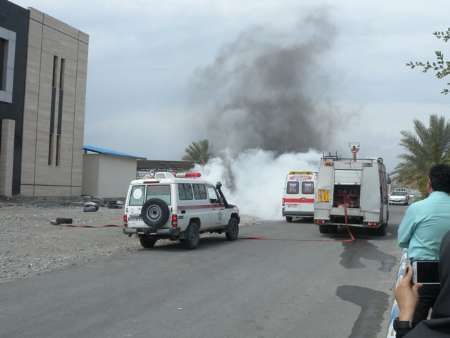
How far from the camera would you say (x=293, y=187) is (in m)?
25.2

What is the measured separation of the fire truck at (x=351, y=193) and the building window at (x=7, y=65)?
1878 centimetres

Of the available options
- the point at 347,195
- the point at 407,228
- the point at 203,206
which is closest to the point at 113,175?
the point at 347,195

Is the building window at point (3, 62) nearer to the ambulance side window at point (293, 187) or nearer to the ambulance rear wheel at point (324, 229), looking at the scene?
the ambulance side window at point (293, 187)

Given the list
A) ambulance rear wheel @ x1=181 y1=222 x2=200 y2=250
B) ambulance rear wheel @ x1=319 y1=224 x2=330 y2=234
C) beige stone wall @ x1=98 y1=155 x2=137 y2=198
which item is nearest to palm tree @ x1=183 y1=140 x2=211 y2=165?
beige stone wall @ x1=98 y1=155 x2=137 y2=198

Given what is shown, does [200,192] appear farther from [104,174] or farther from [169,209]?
[104,174]

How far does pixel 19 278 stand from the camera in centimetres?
941

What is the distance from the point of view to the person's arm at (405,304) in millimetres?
2770

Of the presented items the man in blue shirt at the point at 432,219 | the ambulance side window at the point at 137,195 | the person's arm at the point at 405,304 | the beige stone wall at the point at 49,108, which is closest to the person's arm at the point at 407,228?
the man in blue shirt at the point at 432,219

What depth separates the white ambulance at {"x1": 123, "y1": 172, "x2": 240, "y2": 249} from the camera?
13602 millimetres

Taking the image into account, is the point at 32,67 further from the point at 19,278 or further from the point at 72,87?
the point at 19,278

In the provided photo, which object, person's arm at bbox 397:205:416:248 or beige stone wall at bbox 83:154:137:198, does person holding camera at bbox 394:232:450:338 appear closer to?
person's arm at bbox 397:205:416:248

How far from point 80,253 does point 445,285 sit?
1152 centimetres

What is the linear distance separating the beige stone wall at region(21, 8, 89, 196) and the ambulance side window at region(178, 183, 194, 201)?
19.1 metres

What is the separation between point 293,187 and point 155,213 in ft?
41.0
